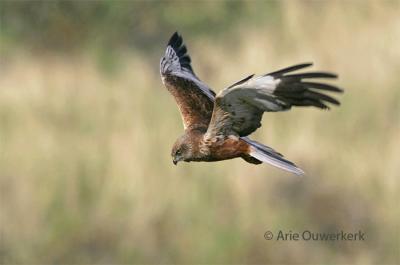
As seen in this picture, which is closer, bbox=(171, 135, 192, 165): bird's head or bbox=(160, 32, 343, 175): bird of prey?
bbox=(160, 32, 343, 175): bird of prey

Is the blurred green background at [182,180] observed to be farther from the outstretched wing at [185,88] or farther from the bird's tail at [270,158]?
the bird's tail at [270,158]

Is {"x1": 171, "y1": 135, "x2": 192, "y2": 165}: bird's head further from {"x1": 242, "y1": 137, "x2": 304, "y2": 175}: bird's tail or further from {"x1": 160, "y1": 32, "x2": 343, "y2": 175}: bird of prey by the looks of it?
{"x1": 242, "y1": 137, "x2": 304, "y2": 175}: bird's tail

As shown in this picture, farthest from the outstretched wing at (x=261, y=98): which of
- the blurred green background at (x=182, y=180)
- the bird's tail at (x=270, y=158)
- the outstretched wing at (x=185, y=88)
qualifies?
the blurred green background at (x=182, y=180)

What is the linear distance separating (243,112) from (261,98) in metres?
0.14

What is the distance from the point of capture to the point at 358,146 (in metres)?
9.64

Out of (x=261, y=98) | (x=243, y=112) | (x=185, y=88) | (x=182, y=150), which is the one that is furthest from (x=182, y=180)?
(x=261, y=98)

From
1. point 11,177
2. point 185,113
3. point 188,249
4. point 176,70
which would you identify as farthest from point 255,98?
point 11,177

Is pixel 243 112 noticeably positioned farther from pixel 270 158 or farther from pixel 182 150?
pixel 182 150

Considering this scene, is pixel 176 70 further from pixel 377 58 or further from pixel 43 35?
pixel 43 35

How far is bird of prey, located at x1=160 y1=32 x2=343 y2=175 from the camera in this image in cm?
496

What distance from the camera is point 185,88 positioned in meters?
6.22

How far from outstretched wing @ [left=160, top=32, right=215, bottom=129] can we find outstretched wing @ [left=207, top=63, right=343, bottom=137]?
495 millimetres

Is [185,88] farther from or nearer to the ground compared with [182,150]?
farther from the ground

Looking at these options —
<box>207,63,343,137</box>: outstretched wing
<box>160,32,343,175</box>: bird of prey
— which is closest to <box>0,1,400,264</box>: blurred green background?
<box>160,32,343,175</box>: bird of prey
